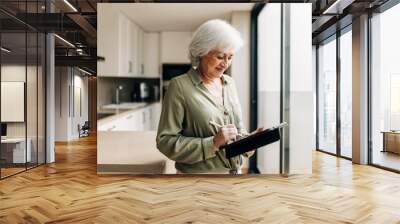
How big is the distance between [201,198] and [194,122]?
823 mm

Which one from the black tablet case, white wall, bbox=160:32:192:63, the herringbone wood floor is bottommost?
the herringbone wood floor

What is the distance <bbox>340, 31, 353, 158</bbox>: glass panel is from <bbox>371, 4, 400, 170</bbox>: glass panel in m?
0.67

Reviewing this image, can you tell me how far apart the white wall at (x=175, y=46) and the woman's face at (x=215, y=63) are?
1.21 feet

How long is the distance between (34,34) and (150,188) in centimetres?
349

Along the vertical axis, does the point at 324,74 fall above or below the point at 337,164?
above

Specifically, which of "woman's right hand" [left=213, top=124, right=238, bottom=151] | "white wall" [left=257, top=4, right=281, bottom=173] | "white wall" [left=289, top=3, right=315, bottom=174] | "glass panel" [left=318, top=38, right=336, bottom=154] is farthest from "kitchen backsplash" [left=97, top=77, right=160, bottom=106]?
"glass panel" [left=318, top=38, right=336, bottom=154]

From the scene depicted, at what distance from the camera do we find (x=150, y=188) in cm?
465

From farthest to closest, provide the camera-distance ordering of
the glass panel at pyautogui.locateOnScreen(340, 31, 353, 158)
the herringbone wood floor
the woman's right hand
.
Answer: the glass panel at pyautogui.locateOnScreen(340, 31, 353, 158)
the woman's right hand
the herringbone wood floor

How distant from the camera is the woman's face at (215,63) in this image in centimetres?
431

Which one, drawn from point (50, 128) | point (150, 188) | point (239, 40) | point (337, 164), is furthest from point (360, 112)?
point (50, 128)

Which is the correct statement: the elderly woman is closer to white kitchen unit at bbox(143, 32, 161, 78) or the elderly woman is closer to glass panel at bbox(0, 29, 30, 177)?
white kitchen unit at bbox(143, 32, 161, 78)

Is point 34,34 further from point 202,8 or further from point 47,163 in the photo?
point 202,8

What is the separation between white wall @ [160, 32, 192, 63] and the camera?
4754 millimetres

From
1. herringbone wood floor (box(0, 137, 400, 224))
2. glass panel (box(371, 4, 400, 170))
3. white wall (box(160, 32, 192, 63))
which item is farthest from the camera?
glass panel (box(371, 4, 400, 170))
